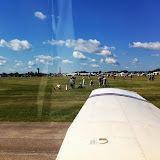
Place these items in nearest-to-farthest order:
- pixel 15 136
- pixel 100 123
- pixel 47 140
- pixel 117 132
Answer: pixel 117 132 → pixel 100 123 → pixel 47 140 → pixel 15 136

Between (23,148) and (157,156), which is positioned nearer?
(157,156)

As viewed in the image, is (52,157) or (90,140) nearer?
(90,140)

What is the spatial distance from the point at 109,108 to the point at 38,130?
18.1 ft

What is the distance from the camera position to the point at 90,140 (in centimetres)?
222

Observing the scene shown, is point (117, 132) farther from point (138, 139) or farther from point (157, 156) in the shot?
point (157, 156)

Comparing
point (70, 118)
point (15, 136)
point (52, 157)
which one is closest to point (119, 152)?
point (52, 157)

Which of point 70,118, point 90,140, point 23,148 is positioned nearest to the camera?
point 90,140

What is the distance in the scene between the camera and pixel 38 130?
8.09 metres

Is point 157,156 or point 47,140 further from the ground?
point 157,156

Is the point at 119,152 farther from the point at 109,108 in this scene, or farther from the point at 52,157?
the point at 52,157

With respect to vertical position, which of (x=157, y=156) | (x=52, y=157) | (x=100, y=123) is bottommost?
(x=52, y=157)

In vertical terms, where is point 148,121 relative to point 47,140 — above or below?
above

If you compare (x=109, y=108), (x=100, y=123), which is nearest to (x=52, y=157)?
(x=109, y=108)

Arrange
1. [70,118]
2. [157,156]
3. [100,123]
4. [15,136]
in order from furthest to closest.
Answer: [70,118] → [15,136] → [100,123] → [157,156]
